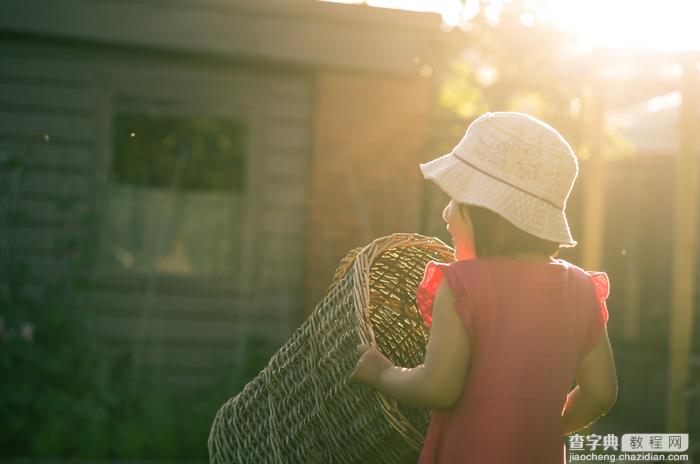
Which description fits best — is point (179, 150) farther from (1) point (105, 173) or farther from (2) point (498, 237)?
(2) point (498, 237)

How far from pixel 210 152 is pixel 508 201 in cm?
524

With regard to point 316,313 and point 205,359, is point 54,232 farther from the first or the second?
point 316,313

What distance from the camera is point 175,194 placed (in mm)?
7242

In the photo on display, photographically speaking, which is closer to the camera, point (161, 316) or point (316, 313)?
point (316, 313)

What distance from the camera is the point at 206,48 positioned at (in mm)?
7027

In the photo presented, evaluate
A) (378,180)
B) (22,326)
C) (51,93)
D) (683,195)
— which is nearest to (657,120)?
(378,180)

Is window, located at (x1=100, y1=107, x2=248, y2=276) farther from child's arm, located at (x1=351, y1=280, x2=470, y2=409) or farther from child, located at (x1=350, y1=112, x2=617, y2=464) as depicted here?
child's arm, located at (x1=351, y1=280, x2=470, y2=409)

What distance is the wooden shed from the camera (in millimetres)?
6984

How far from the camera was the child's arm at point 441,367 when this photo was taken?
214 cm

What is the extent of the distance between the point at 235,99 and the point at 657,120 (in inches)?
221

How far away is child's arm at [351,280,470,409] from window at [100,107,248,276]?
5.11m

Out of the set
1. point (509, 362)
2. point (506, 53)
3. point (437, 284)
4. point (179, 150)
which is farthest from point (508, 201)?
point (506, 53)

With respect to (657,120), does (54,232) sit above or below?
below

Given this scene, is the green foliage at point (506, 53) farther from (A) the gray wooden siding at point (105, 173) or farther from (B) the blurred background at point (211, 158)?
(A) the gray wooden siding at point (105, 173)
